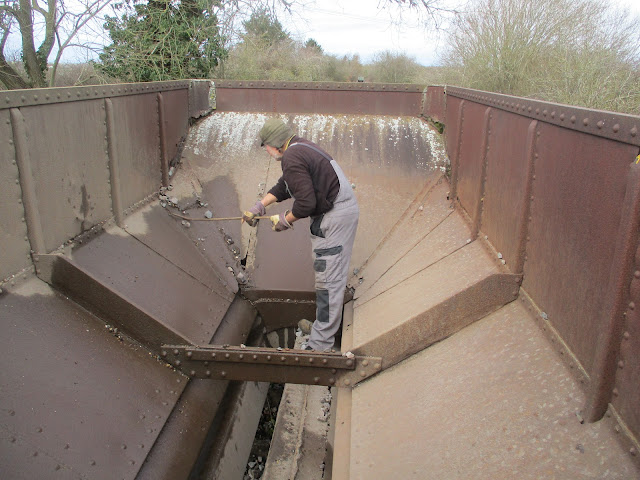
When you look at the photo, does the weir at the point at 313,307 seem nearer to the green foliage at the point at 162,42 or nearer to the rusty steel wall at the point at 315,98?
the rusty steel wall at the point at 315,98

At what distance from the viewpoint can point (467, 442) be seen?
7.93 feet

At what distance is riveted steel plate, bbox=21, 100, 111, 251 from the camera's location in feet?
11.0

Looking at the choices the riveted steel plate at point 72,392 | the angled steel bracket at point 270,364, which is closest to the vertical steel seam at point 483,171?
the angled steel bracket at point 270,364

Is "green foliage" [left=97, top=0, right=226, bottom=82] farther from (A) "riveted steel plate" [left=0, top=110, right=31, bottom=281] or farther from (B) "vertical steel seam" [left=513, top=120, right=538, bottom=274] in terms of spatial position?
(B) "vertical steel seam" [left=513, top=120, right=538, bottom=274]

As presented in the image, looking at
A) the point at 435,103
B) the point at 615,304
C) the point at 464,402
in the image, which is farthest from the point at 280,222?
the point at 435,103

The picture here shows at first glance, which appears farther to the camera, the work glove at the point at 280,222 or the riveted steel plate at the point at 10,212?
the work glove at the point at 280,222

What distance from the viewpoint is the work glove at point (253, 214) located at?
4.57 m

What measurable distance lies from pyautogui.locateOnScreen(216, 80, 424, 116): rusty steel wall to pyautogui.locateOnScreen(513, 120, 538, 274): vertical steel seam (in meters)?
4.02

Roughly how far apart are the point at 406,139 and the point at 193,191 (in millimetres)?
2748

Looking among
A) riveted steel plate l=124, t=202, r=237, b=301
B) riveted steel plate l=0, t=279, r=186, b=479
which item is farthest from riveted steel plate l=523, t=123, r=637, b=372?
riveted steel plate l=124, t=202, r=237, b=301

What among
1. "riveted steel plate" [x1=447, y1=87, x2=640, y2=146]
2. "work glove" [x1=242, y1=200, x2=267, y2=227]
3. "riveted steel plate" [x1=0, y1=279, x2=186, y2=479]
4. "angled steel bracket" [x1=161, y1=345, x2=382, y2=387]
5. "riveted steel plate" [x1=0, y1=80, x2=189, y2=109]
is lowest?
"angled steel bracket" [x1=161, y1=345, x2=382, y2=387]

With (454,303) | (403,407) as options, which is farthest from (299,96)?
(403,407)

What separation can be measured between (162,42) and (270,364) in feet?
30.8

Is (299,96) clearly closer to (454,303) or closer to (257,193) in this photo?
(257,193)
